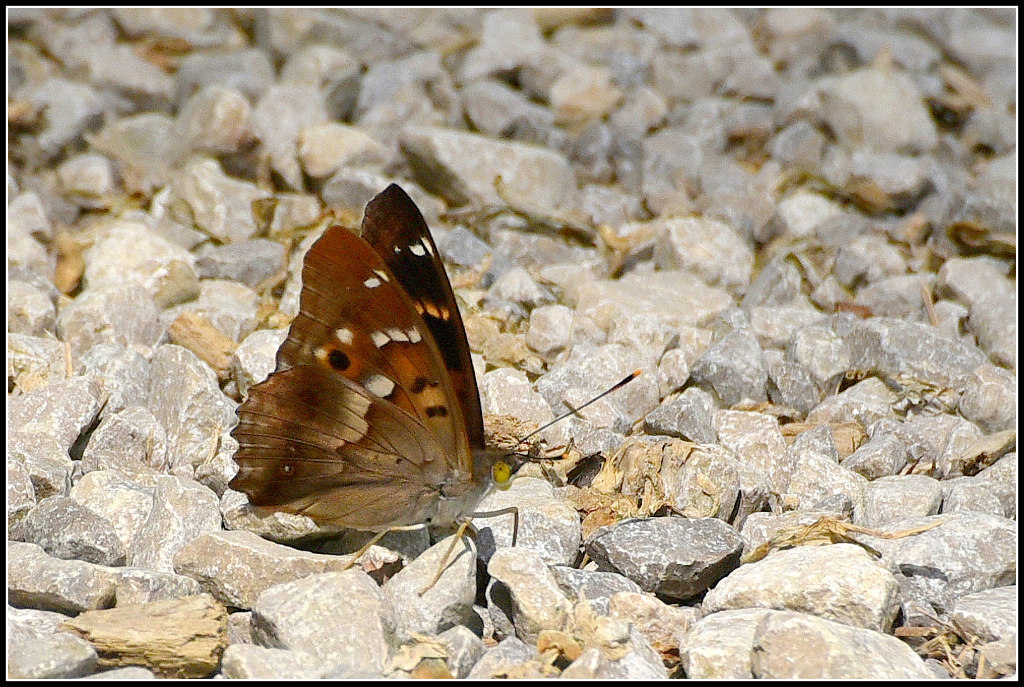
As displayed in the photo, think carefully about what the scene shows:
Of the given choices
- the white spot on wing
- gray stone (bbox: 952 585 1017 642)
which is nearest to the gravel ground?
gray stone (bbox: 952 585 1017 642)

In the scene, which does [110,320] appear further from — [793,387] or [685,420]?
[793,387]

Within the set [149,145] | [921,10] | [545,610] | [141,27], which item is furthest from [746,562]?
[921,10]

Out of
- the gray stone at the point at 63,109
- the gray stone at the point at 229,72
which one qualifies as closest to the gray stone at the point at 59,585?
the gray stone at the point at 63,109

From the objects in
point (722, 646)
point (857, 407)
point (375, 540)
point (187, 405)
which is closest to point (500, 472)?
point (375, 540)

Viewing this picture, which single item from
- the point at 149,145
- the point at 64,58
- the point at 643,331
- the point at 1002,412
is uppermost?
the point at 64,58

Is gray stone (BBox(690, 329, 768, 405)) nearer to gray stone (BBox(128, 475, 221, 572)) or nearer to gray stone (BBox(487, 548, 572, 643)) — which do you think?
gray stone (BBox(487, 548, 572, 643))

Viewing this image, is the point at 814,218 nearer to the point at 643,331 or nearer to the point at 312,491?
the point at 643,331
